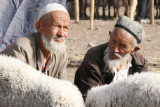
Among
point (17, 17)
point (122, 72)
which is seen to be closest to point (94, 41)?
point (17, 17)

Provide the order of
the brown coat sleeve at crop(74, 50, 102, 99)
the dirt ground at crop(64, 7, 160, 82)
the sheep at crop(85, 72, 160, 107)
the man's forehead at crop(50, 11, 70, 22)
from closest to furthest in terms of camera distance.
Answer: the sheep at crop(85, 72, 160, 107)
the brown coat sleeve at crop(74, 50, 102, 99)
the man's forehead at crop(50, 11, 70, 22)
the dirt ground at crop(64, 7, 160, 82)

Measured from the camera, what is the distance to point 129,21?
3.15 m

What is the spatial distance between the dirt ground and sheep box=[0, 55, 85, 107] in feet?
10.8

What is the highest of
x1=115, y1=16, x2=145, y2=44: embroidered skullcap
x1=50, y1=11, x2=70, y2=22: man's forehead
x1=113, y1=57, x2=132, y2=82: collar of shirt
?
x1=50, y1=11, x2=70, y2=22: man's forehead

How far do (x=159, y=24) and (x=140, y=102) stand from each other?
9051 mm

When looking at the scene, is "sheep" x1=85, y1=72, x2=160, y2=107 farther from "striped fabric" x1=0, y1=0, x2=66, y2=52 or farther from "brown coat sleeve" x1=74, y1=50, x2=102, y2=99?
"striped fabric" x1=0, y1=0, x2=66, y2=52

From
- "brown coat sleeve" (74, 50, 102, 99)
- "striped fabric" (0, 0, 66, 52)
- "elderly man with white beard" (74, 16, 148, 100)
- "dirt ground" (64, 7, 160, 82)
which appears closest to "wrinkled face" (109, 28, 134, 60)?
"elderly man with white beard" (74, 16, 148, 100)

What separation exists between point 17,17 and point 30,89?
121 inches

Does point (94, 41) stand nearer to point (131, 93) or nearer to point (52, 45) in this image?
point (52, 45)

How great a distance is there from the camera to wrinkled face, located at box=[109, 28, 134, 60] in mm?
3030

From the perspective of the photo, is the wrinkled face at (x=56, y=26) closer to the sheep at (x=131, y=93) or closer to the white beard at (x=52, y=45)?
the white beard at (x=52, y=45)

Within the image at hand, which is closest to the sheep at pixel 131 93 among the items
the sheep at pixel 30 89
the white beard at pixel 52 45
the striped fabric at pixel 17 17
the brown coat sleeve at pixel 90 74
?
the sheep at pixel 30 89

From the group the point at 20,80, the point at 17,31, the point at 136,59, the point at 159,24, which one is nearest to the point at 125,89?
the point at 20,80

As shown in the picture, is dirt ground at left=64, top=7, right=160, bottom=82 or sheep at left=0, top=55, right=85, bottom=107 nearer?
sheep at left=0, top=55, right=85, bottom=107
